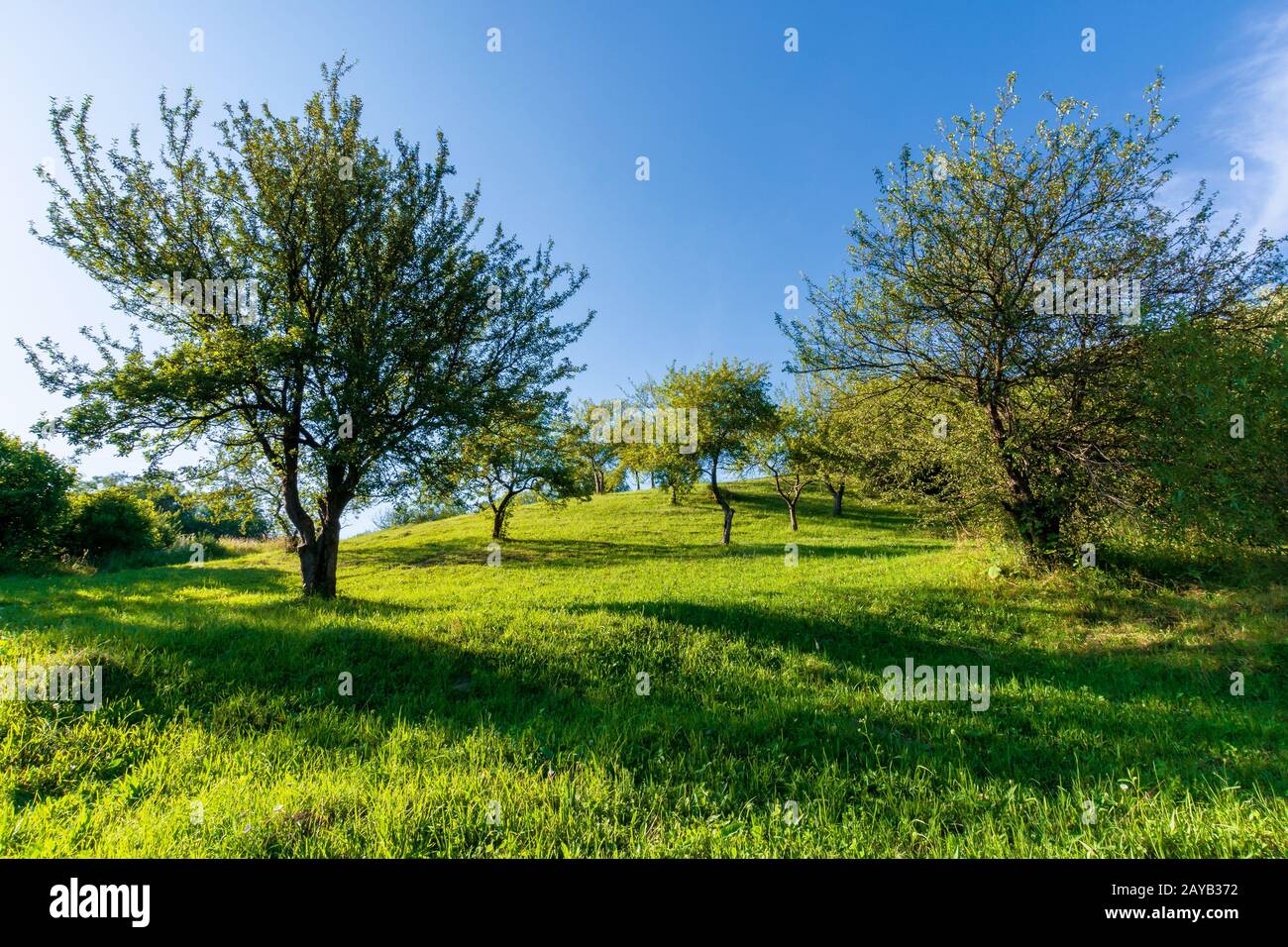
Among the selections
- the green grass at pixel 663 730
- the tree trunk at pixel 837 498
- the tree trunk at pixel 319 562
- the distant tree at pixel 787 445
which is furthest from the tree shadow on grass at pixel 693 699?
the tree trunk at pixel 837 498

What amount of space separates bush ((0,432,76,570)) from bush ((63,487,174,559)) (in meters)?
1.62

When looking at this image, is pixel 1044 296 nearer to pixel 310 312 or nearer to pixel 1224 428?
pixel 1224 428

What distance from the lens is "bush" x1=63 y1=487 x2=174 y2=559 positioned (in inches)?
Answer: 1219

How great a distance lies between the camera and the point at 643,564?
23844mm

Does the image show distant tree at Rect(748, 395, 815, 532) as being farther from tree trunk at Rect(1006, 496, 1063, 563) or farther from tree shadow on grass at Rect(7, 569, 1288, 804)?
tree shadow on grass at Rect(7, 569, 1288, 804)

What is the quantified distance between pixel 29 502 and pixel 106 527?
212 inches

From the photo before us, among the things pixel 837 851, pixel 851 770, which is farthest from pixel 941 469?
pixel 837 851

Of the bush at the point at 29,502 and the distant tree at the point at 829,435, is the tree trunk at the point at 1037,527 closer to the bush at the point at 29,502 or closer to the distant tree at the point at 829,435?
the distant tree at the point at 829,435

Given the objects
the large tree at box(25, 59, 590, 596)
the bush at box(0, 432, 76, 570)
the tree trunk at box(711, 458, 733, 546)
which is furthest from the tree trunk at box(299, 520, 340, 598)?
the bush at box(0, 432, 76, 570)

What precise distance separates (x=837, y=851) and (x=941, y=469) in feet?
45.2

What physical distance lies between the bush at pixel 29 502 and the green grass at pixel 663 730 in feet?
82.1

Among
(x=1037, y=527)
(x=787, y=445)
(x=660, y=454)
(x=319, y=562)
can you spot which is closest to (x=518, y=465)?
(x=660, y=454)

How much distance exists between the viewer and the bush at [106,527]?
102 feet

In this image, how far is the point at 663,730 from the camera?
214 inches
